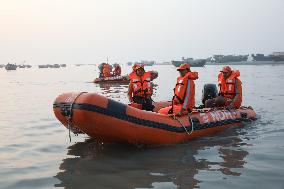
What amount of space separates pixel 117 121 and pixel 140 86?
9.08ft

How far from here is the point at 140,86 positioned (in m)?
9.54

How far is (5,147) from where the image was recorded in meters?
7.86

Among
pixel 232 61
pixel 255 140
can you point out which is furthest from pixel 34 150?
pixel 232 61

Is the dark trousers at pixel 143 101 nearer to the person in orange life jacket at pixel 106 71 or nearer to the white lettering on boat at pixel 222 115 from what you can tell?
the white lettering on boat at pixel 222 115

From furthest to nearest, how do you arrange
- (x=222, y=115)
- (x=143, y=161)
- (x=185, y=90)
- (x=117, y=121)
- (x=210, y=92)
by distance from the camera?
1. (x=210, y=92)
2. (x=222, y=115)
3. (x=185, y=90)
4. (x=117, y=121)
5. (x=143, y=161)

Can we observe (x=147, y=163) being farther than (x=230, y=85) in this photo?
No

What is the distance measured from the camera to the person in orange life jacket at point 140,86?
947 cm

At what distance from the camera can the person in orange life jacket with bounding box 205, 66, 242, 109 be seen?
33.1ft

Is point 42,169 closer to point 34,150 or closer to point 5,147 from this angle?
point 34,150

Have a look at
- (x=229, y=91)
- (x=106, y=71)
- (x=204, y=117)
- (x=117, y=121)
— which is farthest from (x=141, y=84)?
(x=106, y=71)

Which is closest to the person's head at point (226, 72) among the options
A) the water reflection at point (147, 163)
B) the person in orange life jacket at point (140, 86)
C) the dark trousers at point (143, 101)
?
the person in orange life jacket at point (140, 86)

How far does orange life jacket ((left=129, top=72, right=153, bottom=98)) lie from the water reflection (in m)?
1.91

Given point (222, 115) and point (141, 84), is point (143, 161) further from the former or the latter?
point (222, 115)

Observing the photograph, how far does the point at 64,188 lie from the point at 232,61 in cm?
11352
